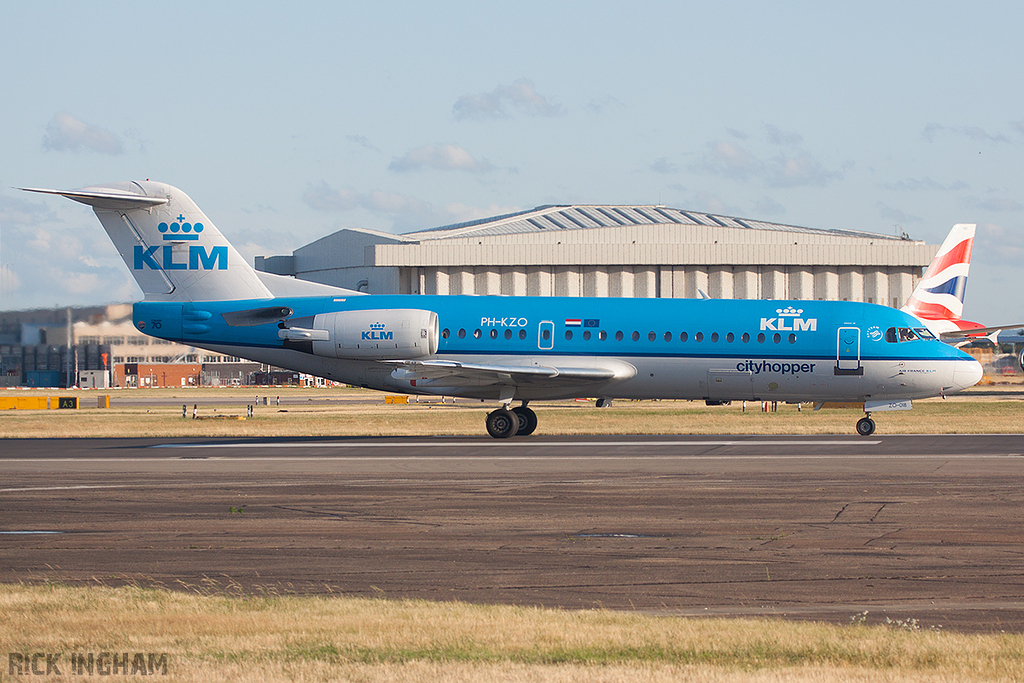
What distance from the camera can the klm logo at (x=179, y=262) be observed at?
3183 centimetres

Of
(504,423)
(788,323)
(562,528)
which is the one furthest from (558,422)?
(562,528)

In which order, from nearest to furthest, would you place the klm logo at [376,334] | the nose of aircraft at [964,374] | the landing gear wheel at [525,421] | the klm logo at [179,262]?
the nose of aircraft at [964,374]
the klm logo at [376,334]
the klm logo at [179,262]
the landing gear wheel at [525,421]

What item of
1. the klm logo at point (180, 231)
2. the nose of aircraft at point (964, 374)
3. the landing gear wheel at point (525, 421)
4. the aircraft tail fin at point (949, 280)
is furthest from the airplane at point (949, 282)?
the klm logo at point (180, 231)

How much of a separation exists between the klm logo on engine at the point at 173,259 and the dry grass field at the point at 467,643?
2318 cm

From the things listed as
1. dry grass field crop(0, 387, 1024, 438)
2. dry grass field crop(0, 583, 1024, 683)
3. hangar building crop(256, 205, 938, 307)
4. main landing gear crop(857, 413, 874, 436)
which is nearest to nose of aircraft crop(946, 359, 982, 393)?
main landing gear crop(857, 413, 874, 436)

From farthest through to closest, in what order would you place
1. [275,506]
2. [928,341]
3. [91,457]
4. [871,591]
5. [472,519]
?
[928,341]
[91,457]
[275,506]
[472,519]
[871,591]

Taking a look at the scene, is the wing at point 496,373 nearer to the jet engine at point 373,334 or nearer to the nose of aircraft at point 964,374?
the jet engine at point 373,334

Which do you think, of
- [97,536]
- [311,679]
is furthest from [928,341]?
[311,679]

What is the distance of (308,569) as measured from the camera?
11633 mm

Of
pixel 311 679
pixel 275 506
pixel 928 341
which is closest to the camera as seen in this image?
pixel 311 679

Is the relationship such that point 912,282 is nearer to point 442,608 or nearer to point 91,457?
point 91,457

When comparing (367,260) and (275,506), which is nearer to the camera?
(275,506)

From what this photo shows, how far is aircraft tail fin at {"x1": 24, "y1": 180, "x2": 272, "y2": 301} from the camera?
104ft

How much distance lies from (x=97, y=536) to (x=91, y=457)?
513 inches
